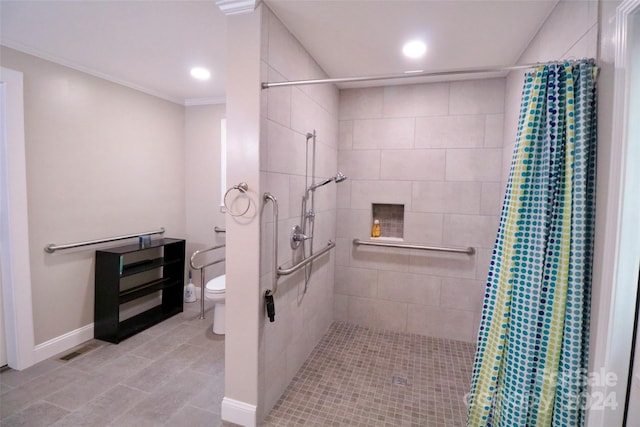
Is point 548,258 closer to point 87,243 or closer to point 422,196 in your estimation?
point 422,196

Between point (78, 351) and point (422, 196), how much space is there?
3.22m

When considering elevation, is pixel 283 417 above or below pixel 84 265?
below

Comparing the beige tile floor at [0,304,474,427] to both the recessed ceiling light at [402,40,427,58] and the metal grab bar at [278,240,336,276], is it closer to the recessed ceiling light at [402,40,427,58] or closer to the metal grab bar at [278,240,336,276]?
the metal grab bar at [278,240,336,276]

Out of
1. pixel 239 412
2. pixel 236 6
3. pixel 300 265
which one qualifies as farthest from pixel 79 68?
pixel 239 412

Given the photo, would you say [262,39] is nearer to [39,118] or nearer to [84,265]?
[39,118]

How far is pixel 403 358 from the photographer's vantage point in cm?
260

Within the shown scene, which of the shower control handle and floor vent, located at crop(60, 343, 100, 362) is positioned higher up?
the shower control handle

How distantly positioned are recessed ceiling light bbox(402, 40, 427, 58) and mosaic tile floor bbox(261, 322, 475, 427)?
92.3 inches

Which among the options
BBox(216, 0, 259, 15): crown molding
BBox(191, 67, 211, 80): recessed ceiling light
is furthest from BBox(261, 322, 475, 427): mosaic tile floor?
BBox(191, 67, 211, 80): recessed ceiling light

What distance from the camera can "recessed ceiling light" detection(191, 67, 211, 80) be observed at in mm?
2672

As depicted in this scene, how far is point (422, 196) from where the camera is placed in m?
2.91

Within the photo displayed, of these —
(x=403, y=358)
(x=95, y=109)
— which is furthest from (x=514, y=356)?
(x=95, y=109)

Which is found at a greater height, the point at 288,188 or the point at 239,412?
the point at 288,188

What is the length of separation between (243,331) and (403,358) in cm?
147
